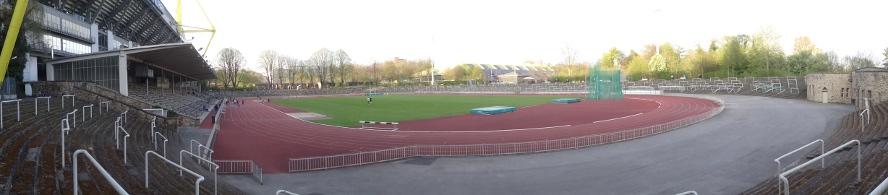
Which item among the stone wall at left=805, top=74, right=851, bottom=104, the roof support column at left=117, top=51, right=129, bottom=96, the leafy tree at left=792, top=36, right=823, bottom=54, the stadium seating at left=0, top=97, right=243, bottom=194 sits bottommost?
the stadium seating at left=0, top=97, right=243, bottom=194

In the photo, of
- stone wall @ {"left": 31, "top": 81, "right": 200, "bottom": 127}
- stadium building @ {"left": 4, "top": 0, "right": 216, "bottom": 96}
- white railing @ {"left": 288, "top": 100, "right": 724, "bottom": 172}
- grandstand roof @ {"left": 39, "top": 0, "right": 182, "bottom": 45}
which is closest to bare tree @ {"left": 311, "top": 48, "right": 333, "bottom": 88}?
grandstand roof @ {"left": 39, "top": 0, "right": 182, "bottom": 45}

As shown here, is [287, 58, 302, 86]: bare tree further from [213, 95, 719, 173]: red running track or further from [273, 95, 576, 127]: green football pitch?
[213, 95, 719, 173]: red running track

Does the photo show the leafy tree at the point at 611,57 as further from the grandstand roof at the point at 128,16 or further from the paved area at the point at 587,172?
the paved area at the point at 587,172

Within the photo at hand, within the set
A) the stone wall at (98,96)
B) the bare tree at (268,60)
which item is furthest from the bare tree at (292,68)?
the stone wall at (98,96)

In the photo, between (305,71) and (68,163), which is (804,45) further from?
(305,71)

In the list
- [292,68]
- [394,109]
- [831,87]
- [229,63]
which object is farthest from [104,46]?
[292,68]

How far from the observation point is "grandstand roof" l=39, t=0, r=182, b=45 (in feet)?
143

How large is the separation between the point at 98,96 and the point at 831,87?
54.6m

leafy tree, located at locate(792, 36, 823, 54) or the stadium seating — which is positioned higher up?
leafy tree, located at locate(792, 36, 823, 54)

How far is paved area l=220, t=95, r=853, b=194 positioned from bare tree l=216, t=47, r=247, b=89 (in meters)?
106

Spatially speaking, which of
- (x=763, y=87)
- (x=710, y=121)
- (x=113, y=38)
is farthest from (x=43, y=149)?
(x=763, y=87)

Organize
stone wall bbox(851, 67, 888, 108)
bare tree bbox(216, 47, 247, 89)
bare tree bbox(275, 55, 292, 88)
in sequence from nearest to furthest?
stone wall bbox(851, 67, 888, 108)
bare tree bbox(216, 47, 247, 89)
bare tree bbox(275, 55, 292, 88)

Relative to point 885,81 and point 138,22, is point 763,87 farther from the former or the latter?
point 138,22

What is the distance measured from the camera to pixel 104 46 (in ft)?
163
